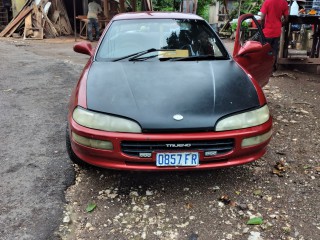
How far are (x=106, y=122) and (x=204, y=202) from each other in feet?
3.46

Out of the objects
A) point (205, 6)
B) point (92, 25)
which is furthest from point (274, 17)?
point (205, 6)

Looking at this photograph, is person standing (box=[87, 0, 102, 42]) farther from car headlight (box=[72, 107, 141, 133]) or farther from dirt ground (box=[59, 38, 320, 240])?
car headlight (box=[72, 107, 141, 133])

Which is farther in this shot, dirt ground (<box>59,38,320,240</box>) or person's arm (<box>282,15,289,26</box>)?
person's arm (<box>282,15,289,26</box>)

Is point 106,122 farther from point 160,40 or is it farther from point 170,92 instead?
point 160,40

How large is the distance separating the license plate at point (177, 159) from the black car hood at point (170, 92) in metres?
0.20

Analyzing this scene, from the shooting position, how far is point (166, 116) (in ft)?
8.52

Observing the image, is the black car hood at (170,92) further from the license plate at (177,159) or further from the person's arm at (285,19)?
the person's arm at (285,19)

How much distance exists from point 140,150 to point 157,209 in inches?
20.9

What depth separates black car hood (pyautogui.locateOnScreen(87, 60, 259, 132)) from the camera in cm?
260

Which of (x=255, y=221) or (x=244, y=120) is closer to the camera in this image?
(x=255, y=221)

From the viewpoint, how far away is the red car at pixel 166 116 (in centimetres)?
256

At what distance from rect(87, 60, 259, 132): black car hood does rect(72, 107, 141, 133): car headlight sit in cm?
4

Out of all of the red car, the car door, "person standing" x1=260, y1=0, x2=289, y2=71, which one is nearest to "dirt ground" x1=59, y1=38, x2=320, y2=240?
the red car

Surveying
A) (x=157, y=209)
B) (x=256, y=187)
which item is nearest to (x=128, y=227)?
(x=157, y=209)
